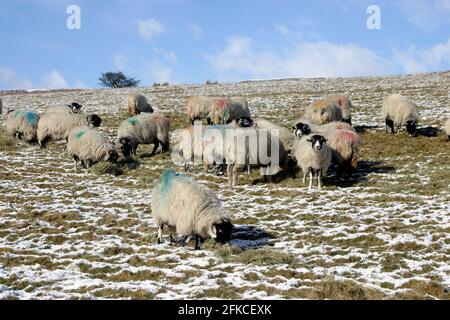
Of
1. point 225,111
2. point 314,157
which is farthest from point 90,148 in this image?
point 314,157

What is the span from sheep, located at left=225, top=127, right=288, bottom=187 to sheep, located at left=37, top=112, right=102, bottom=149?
7610 mm

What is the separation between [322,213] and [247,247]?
2.70 meters

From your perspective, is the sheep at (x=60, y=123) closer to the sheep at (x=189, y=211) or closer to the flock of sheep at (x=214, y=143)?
the flock of sheep at (x=214, y=143)

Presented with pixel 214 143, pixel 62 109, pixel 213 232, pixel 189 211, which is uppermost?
pixel 62 109

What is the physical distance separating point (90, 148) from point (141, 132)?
85.6 inches

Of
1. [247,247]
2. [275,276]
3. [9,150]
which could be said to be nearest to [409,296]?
[275,276]

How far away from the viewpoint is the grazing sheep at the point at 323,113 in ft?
Result: 65.0

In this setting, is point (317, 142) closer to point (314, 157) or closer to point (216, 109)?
point (314, 157)

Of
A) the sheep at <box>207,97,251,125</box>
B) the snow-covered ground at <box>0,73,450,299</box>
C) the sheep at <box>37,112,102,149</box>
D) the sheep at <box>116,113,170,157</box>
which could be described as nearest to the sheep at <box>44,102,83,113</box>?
the sheep at <box>37,112,102,149</box>

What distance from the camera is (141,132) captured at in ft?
58.8

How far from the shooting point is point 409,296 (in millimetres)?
6691

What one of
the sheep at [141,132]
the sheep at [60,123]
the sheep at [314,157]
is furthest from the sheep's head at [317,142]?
the sheep at [60,123]

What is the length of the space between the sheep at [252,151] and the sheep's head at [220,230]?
5.19 meters

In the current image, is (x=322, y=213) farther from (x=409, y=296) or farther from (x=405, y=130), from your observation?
(x=405, y=130)
